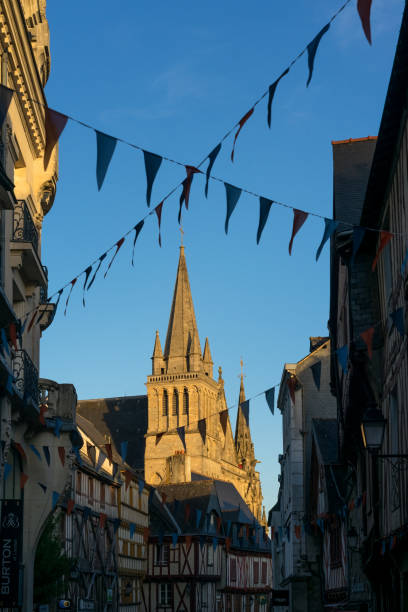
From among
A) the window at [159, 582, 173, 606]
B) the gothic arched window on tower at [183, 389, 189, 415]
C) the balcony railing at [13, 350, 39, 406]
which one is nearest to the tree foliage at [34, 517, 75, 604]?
the balcony railing at [13, 350, 39, 406]

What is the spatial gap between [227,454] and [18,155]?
8898cm

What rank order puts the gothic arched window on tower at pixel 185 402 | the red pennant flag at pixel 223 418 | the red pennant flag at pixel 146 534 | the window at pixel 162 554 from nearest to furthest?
the red pennant flag at pixel 223 418, the red pennant flag at pixel 146 534, the window at pixel 162 554, the gothic arched window on tower at pixel 185 402

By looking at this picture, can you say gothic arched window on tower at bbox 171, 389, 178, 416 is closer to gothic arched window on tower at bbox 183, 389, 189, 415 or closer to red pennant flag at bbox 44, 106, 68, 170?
gothic arched window on tower at bbox 183, 389, 189, 415

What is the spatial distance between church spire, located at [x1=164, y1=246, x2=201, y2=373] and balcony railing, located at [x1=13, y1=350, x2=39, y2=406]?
8000 cm

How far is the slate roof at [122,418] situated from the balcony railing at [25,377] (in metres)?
80.6

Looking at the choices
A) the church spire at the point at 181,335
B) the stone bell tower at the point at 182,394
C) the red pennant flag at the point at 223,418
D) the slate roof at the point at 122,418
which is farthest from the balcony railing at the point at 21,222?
the slate roof at the point at 122,418

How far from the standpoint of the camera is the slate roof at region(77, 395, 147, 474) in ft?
312

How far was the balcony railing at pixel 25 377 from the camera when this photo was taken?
13.2 meters

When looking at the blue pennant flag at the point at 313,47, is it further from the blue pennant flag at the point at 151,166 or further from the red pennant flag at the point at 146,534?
the red pennant flag at the point at 146,534

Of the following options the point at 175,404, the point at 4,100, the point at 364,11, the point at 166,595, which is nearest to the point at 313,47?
the point at 364,11

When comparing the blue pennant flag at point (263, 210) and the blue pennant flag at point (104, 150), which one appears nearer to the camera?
the blue pennant flag at point (104, 150)

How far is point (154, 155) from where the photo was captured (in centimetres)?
828

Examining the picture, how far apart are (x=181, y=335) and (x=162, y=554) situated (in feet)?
149

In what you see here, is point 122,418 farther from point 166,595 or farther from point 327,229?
point 327,229
